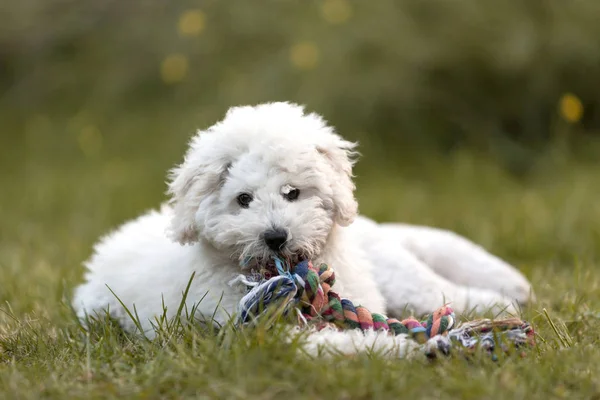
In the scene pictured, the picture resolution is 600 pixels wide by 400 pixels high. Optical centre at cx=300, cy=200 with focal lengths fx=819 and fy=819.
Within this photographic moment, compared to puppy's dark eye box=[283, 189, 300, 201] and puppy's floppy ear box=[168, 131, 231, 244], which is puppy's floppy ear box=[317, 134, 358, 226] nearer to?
puppy's dark eye box=[283, 189, 300, 201]

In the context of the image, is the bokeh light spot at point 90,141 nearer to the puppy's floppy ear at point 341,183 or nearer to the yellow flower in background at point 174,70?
the yellow flower in background at point 174,70

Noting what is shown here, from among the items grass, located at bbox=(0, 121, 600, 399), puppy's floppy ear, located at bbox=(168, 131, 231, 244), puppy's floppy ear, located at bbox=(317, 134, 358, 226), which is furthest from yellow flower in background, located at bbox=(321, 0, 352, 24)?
puppy's floppy ear, located at bbox=(168, 131, 231, 244)

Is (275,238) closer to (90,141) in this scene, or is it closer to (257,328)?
(257,328)

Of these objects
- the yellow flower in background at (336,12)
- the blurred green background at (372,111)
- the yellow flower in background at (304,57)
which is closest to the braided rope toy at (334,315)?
the blurred green background at (372,111)

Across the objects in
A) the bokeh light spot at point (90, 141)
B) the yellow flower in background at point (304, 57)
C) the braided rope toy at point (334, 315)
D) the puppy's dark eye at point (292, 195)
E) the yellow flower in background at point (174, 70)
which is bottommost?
the braided rope toy at point (334, 315)

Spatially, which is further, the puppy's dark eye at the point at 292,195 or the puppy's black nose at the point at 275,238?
the puppy's dark eye at the point at 292,195

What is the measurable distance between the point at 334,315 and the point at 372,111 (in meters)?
6.25

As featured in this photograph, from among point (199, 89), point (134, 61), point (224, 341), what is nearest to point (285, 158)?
point (224, 341)

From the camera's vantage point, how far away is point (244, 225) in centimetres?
362

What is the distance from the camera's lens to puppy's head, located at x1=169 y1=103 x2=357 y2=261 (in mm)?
3643

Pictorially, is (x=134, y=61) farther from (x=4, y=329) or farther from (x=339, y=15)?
(x=4, y=329)

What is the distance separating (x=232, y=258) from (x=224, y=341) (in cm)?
59

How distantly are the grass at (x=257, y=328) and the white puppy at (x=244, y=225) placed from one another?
0.81ft

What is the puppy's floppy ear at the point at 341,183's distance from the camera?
3895mm
